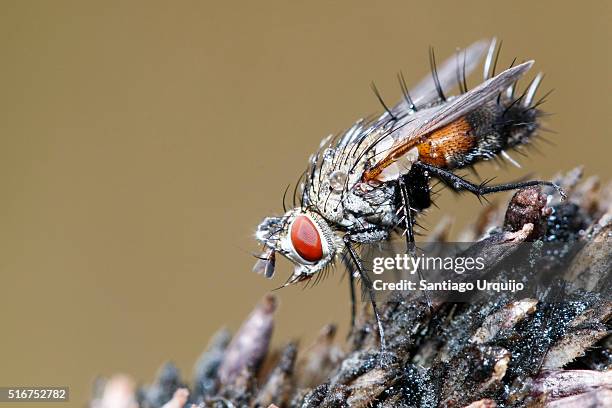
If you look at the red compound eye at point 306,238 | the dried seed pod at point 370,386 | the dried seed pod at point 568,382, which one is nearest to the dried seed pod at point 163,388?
the red compound eye at point 306,238

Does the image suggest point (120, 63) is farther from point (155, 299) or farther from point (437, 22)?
point (437, 22)

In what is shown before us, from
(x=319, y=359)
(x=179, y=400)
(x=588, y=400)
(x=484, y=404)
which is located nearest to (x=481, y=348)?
(x=484, y=404)

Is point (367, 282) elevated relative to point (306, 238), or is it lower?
lower

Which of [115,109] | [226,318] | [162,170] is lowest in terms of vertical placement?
[226,318]

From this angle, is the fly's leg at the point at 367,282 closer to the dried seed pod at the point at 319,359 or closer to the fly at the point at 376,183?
the fly at the point at 376,183

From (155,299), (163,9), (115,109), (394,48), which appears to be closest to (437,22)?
(394,48)

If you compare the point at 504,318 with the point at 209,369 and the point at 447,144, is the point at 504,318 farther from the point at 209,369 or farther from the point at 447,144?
the point at 209,369
